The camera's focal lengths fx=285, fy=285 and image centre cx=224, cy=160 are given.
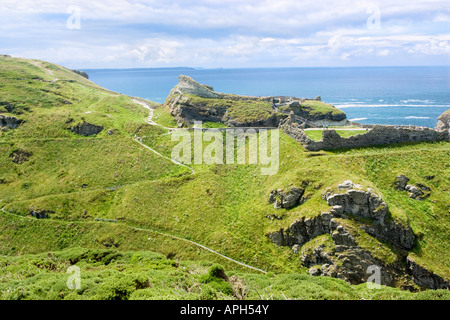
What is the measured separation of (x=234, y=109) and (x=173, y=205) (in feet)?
125

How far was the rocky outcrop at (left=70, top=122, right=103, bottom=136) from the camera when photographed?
76.6 m

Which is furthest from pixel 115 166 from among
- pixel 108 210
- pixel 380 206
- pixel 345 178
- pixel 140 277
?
pixel 380 206

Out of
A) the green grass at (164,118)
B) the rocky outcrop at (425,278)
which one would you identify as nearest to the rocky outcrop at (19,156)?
the green grass at (164,118)

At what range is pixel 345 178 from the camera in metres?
38.9

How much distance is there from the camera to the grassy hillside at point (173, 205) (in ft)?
109

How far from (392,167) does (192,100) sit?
5607 centimetres

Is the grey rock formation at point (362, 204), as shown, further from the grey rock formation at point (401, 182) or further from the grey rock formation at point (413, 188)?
the grey rock formation at point (401, 182)

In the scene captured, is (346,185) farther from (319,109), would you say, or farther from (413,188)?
(319,109)

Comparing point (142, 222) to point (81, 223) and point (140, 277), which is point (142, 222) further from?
point (140, 277)

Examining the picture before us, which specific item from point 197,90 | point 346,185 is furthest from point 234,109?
point 346,185

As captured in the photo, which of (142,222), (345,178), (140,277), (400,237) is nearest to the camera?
(140,277)

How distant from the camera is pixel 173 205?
51406 mm

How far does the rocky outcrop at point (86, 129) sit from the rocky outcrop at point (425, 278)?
243ft

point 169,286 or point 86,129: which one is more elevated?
point 86,129
